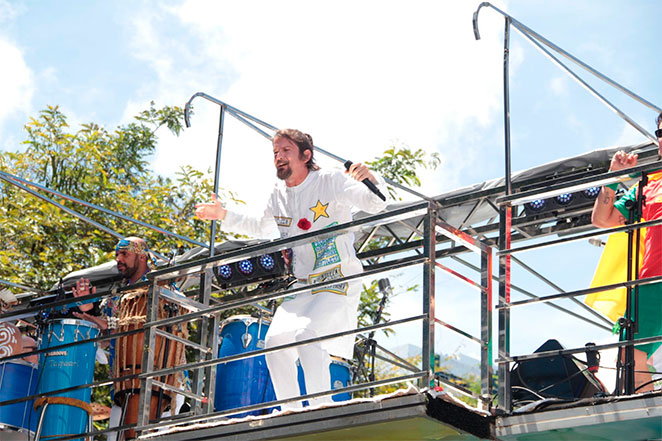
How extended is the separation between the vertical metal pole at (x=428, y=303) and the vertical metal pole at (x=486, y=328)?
427 mm

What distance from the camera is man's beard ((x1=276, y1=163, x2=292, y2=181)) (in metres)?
5.77

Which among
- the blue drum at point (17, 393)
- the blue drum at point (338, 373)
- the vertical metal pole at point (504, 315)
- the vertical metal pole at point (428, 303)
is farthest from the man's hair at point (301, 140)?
the blue drum at point (17, 393)

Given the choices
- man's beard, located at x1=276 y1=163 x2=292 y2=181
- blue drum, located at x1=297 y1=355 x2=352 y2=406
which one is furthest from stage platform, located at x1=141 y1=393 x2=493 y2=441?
blue drum, located at x1=297 y1=355 x2=352 y2=406

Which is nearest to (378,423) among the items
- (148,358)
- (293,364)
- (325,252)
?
(293,364)

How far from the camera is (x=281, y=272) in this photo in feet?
26.8

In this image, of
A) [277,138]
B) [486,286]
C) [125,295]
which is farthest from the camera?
[125,295]

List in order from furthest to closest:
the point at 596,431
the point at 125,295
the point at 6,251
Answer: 1. the point at 6,251
2. the point at 125,295
3. the point at 596,431

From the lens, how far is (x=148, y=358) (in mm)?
5461

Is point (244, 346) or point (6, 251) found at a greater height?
point (6, 251)

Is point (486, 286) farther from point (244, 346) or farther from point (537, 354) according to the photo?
point (244, 346)

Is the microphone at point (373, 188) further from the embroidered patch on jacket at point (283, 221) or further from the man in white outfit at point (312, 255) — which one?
the embroidered patch on jacket at point (283, 221)

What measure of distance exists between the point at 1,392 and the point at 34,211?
7.36 m

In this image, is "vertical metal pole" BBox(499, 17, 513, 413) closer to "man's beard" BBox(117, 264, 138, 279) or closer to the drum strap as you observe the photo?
the drum strap

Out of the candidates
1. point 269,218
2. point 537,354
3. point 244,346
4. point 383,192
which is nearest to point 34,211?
point 244,346
